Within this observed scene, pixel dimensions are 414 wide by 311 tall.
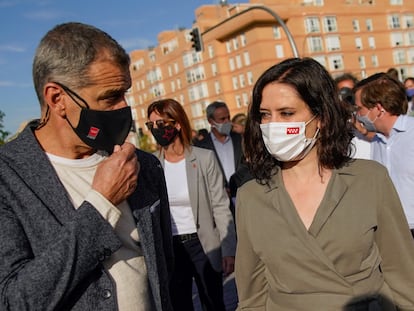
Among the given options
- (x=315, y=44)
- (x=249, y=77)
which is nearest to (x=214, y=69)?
(x=249, y=77)

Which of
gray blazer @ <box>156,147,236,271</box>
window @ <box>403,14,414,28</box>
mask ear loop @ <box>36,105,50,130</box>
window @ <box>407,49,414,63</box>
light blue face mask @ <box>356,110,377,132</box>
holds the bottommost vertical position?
gray blazer @ <box>156,147,236,271</box>

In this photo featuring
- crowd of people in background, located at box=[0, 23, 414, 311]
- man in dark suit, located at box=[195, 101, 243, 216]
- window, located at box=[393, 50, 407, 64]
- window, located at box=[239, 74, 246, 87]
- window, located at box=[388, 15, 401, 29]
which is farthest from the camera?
window, located at box=[388, 15, 401, 29]

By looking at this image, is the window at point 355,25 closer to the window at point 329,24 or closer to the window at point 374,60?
the window at point 329,24

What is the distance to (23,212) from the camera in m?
1.75

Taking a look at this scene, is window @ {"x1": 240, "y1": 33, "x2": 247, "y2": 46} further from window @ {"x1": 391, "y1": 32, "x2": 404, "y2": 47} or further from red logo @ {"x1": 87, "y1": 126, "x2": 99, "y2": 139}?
red logo @ {"x1": 87, "y1": 126, "x2": 99, "y2": 139}

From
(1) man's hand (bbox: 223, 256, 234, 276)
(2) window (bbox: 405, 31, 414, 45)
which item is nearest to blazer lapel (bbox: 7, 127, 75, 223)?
(1) man's hand (bbox: 223, 256, 234, 276)

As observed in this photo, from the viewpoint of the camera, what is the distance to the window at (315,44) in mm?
62375

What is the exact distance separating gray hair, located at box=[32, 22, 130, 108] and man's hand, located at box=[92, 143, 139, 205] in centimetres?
36

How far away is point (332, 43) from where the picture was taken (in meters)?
63.6

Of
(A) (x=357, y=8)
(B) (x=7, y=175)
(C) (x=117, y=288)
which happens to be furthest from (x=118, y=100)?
(A) (x=357, y=8)

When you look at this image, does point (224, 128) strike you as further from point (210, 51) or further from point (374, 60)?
point (374, 60)

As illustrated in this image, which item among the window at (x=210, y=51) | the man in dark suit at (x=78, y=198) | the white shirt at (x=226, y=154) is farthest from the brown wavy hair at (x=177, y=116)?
the window at (x=210, y=51)

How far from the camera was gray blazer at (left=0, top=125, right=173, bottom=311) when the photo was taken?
1.59 metres

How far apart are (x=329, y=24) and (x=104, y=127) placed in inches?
2605
